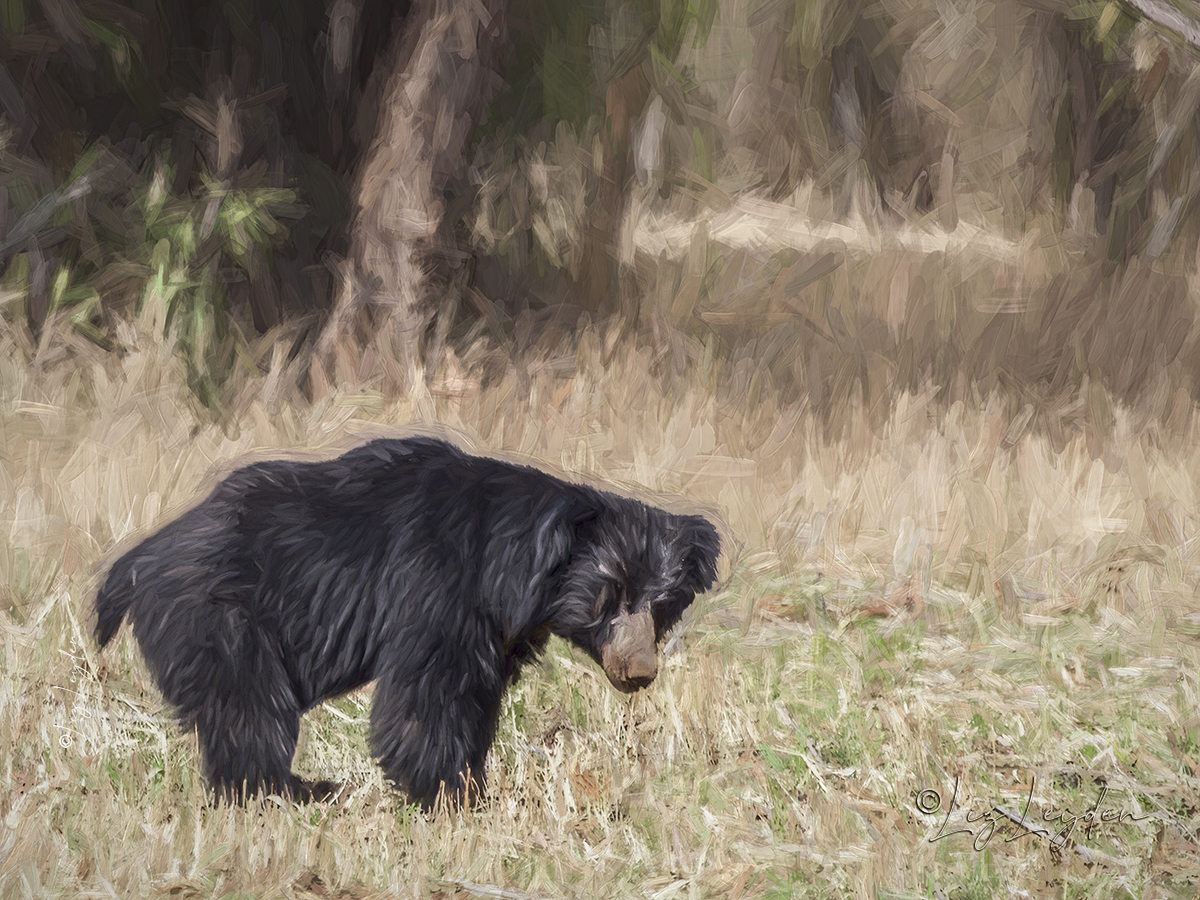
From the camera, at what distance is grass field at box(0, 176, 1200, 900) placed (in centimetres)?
283

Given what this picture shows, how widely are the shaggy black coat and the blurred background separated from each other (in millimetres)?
174

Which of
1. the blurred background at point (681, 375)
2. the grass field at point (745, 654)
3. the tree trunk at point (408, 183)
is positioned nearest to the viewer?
the grass field at point (745, 654)

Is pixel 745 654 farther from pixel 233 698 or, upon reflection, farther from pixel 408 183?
pixel 408 183

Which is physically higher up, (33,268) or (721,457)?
(721,457)

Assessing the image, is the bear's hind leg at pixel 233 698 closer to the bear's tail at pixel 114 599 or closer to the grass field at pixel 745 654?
the grass field at pixel 745 654

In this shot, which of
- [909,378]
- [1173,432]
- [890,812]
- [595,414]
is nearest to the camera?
[890,812]

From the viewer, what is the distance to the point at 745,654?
4176 millimetres

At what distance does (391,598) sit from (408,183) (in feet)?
13.7

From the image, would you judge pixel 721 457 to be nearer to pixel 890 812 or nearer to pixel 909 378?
pixel 909 378

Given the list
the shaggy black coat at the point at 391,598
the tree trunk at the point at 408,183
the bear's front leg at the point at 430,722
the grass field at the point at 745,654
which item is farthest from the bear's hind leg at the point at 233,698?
the tree trunk at the point at 408,183

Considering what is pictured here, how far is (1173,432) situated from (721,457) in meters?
2.98

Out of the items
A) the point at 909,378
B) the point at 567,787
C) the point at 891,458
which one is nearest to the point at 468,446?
the point at 567,787

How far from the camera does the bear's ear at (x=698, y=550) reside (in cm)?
308

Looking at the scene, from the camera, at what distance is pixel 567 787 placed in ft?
10.3
